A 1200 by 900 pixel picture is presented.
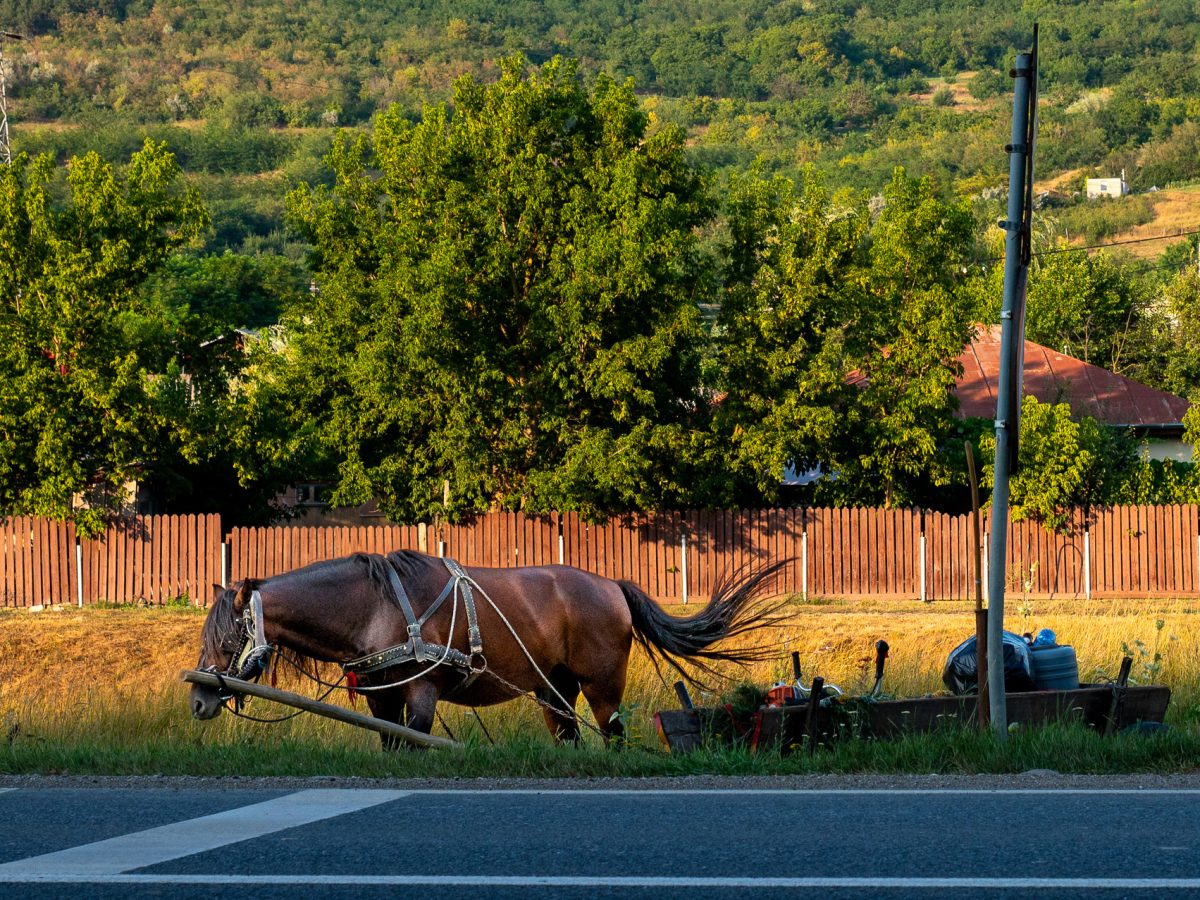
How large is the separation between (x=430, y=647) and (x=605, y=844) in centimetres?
405

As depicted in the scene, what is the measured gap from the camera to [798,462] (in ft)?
126

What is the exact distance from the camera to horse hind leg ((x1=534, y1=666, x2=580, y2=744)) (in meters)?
12.0

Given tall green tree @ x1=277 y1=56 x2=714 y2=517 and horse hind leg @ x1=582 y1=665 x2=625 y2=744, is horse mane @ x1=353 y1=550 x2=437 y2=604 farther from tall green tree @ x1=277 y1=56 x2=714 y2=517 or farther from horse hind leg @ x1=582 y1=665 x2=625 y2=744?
tall green tree @ x1=277 y1=56 x2=714 y2=517

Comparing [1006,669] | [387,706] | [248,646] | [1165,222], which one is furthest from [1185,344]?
[1165,222]

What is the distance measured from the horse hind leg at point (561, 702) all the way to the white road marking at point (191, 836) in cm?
333

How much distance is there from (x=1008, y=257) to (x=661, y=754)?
3889mm

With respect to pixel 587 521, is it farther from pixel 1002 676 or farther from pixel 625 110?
pixel 1002 676

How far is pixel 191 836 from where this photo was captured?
7305mm

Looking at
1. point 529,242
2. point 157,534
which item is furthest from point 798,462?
point 157,534

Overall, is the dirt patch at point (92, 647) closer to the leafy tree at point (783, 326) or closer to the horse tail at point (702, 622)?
the horse tail at point (702, 622)

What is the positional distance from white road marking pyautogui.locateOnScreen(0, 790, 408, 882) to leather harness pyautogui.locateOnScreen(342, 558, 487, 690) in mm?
1819

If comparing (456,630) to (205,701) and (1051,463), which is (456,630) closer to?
(205,701)

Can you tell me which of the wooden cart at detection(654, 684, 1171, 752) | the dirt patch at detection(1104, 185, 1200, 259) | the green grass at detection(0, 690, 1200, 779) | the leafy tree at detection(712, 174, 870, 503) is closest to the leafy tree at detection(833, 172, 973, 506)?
the leafy tree at detection(712, 174, 870, 503)

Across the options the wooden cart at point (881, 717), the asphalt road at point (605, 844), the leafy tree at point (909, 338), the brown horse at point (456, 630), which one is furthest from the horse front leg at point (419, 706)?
the leafy tree at point (909, 338)
